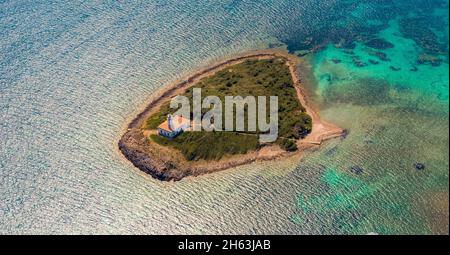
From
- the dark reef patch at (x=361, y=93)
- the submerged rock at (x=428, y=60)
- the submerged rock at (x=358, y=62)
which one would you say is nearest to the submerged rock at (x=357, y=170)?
the dark reef patch at (x=361, y=93)

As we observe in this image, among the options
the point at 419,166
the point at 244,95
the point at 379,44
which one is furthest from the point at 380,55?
the point at 419,166

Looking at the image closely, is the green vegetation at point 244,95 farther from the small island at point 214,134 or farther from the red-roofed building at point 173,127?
the red-roofed building at point 173,127

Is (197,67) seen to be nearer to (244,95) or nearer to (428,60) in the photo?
(244,95)

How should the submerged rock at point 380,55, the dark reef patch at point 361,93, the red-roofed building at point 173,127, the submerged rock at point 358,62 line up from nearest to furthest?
the red-roofed building at point 173,127, the dark reef patch at point 361,93, the submerged rock at point 358,62, the submerged rock at point 380,55

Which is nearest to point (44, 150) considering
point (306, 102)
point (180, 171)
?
point (180, 171)

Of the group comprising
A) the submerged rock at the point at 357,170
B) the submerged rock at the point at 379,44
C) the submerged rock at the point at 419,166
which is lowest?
the submerged rock at the point at 357,170

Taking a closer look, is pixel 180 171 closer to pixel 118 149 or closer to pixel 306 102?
pixel 118 149

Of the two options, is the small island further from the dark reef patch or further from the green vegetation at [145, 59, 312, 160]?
the dark reef patch
